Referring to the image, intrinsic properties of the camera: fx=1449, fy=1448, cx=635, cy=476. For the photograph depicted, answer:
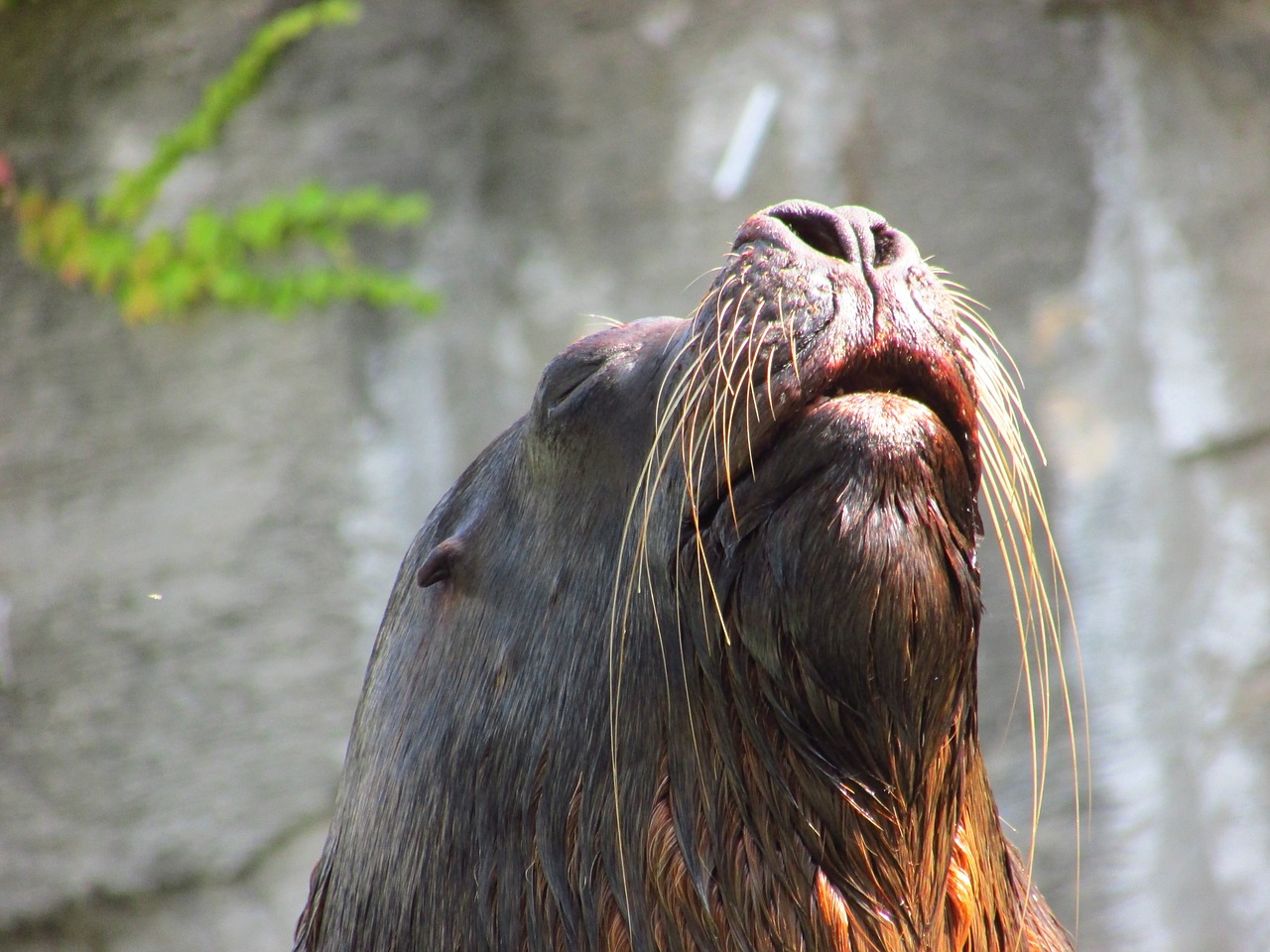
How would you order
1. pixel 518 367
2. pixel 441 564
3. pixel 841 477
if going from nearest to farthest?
pixel 841 477 → pixel 441 564 → pixel 518 367

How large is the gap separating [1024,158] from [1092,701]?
1808mm

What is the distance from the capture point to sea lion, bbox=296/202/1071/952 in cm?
171

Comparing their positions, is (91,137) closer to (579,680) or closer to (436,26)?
(436,26)

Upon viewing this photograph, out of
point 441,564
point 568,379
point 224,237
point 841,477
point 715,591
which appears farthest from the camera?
point 224,237

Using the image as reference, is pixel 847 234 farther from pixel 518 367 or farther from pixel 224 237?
pixel 224 237

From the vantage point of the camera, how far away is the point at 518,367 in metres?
5.34

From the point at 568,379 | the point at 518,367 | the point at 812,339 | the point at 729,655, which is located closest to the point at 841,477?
the point at 812,339

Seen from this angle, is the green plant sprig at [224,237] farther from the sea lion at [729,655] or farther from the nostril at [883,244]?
the nostril at [883,244]

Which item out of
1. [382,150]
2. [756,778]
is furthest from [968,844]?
[382,150]

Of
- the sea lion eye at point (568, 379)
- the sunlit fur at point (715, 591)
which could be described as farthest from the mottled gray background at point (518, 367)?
the sea lion eye at point (568, 379)

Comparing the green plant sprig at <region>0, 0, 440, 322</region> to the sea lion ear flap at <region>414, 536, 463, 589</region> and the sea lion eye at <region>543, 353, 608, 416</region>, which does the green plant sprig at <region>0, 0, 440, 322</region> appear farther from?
the sea lion eye at <region>543, 353, 608, 416</region>

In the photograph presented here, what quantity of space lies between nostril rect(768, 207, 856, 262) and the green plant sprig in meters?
3.40

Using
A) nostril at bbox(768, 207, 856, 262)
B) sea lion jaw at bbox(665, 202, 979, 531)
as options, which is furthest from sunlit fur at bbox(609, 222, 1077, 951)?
nostril at bbox(768, 207, 856, 262)

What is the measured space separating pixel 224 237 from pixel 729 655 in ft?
12.6
